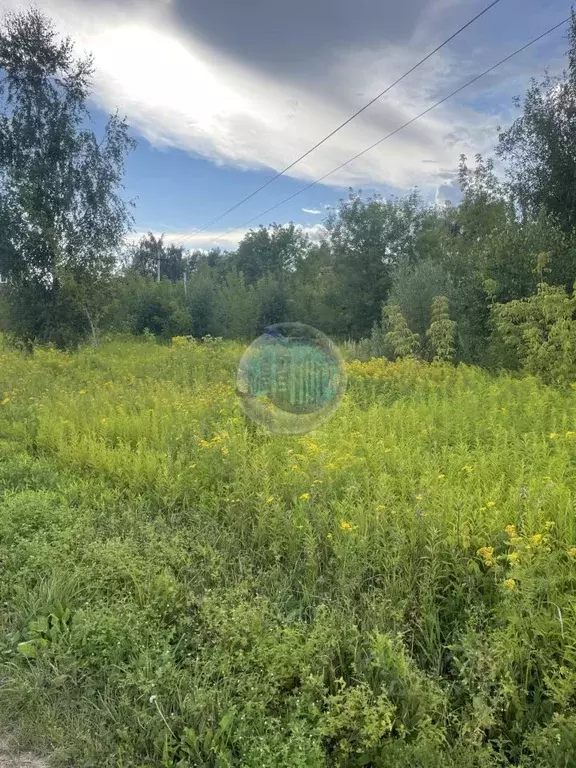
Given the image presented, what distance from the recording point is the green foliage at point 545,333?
7.98 metres

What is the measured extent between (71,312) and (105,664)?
46.8ft

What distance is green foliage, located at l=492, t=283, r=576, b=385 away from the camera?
314 inches

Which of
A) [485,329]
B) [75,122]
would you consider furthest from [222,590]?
[75,122]

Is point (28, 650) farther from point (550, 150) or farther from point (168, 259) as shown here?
point (168, 259)

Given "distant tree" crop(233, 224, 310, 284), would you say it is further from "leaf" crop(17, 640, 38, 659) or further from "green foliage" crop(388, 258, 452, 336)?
"leaf" crop(17, 640, 38, 659)

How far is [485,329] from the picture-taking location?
1232 centimetres

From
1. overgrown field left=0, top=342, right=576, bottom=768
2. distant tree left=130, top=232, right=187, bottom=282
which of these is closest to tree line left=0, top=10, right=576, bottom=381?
overgrown field left=0, top=342, right=576, bottom=768

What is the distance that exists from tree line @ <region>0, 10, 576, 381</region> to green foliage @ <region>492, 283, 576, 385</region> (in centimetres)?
3

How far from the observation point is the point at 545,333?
924 centimetres

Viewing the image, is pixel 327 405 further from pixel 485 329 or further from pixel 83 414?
pixel 485 329

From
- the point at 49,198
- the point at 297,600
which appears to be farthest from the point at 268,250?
the point at 297,600
